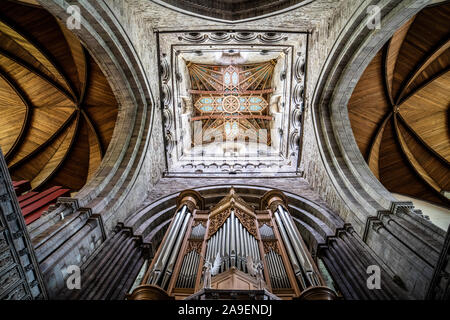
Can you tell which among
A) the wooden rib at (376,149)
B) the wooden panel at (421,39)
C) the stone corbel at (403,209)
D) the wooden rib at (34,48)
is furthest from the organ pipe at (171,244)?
the wooden panel at (421,39)

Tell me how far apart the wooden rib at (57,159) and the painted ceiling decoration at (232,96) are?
6.40m

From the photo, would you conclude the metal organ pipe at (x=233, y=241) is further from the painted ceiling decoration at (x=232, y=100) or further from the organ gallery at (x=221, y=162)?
the painted ceiling decoration at (x=232, y=100)

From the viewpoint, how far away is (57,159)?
10297mm

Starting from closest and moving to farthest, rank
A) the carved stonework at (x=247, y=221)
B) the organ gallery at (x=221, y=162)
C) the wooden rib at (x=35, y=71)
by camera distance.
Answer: the organ gallery at (x=221, y=162), the carved stonework at (x=247, y=221), the wooden rib at (x=35, y=71)

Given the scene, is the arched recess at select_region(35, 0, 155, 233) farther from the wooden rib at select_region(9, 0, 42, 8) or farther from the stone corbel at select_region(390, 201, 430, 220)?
the stone corbel at select_region(390, 201, 430, 220)

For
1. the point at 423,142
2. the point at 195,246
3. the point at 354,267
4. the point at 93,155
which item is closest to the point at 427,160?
the point at 423,142

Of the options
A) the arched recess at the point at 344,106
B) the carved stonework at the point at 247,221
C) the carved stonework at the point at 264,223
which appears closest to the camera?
the arched recess at the point at 344,106

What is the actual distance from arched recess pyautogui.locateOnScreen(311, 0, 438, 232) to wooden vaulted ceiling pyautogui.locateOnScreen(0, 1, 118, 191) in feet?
24.8

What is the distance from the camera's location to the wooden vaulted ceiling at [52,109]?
8.41m

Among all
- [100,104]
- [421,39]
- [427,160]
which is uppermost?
[421,39]

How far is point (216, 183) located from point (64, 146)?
21.0 ft

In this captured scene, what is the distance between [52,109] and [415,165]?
14432 millimetres

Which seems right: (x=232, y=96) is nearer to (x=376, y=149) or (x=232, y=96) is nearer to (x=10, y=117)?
(x=376, y=149)
